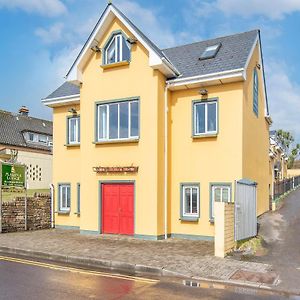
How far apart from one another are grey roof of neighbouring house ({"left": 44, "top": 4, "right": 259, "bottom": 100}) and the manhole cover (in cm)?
817

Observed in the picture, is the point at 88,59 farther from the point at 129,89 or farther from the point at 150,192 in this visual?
the point at 150,192

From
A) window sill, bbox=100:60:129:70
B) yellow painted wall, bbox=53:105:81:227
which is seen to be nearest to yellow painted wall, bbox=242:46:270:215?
window sill, bbox=100:60:129:70

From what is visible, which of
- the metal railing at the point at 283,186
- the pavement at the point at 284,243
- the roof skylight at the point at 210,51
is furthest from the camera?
the metal railing at the point at 283,186

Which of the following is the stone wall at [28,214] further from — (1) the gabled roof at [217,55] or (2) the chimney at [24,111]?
(2) the chimney at [24,111]

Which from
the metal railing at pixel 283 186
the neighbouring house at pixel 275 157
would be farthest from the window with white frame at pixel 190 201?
the neighbouring house at pixel 275 157

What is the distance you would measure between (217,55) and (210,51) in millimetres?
756

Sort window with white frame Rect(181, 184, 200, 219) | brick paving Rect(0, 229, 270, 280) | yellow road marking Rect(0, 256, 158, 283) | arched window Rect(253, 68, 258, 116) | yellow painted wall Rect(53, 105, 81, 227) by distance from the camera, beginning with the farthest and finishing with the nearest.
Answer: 1. yellow painted wall Rect(53, 105, 81, 227)
2. arched window Rect(253, 68, 258, 116)
3. window with white frame Rect(181, 184, 200, 219)
4. brick paving Rect(0, 229, 270, 280)
5. yellow road marking Rect(0, 256, 158, 283)

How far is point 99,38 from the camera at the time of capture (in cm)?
1681

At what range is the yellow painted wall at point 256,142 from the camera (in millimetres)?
15844

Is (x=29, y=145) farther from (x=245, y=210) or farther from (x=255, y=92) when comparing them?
(x=245, y=210)

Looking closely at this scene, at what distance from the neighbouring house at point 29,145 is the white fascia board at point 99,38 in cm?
2098

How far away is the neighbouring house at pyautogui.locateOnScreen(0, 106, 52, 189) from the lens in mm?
38938

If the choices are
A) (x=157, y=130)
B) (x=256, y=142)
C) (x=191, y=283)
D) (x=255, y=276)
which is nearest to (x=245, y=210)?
(x=255, y=276)

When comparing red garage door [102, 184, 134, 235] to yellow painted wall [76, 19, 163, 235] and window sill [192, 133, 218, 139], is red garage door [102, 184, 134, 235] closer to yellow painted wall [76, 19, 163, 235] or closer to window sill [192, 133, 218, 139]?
yellow painted wall [76, 19, 163, 235]
